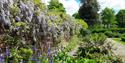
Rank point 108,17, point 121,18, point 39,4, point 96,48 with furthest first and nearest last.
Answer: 1. point 121,18
2. point 108,17
3. point 96,48
4. point 39,4

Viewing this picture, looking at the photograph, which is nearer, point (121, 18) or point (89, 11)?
point (89, 11)

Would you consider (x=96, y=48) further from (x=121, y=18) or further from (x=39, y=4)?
(x=121, y=18)

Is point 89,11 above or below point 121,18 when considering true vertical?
above

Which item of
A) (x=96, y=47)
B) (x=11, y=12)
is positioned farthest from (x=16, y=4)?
(x=96, y=47)

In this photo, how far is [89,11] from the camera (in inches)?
2456

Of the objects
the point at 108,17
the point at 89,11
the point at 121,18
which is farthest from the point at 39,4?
the point at 121,18

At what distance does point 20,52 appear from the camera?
27.0 ft

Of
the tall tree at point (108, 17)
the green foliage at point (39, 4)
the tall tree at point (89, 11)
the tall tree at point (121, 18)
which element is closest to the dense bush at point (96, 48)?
the green foliage at point (39, 4)

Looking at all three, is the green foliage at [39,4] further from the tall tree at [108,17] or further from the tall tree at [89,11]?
the tall tree at [108,17]

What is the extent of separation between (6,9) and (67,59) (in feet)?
6.22

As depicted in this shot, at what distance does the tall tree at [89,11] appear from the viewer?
62.2m

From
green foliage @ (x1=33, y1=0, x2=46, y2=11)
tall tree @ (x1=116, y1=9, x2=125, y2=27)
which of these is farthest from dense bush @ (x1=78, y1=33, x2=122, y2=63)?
tall tree @ (x1=116, y1=9, x2=125, y2=27)

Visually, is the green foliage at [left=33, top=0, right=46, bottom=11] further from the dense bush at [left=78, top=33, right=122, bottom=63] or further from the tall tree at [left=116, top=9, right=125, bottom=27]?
the tall tree at [left=116, top=9, right=125, bottom=27]

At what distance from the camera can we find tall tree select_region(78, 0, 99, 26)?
62.2 metres
